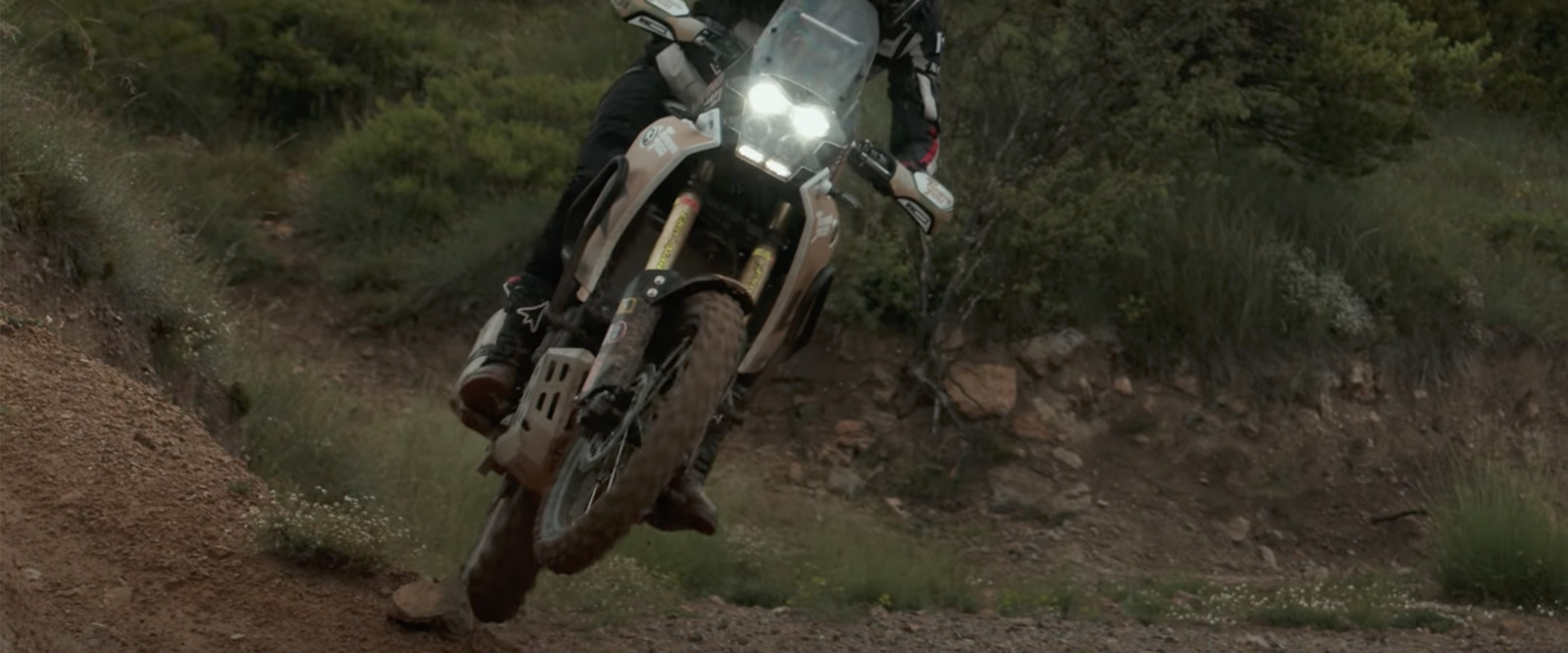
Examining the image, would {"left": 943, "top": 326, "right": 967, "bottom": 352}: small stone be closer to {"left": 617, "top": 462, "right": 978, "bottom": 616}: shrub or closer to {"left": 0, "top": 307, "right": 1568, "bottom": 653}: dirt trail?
{"left": 617, "top": 462, "right": 978, "bottom": 616}: shrub

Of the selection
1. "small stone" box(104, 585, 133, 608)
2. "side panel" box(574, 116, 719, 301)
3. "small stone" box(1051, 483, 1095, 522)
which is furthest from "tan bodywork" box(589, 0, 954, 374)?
"small stone" box(1051, 483, 1095, 522)

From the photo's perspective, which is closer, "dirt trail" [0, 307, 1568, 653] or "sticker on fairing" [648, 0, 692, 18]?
"dirt trail" [0, 307, 1568, 653]

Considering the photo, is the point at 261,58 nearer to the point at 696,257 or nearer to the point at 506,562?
the point at 506,562

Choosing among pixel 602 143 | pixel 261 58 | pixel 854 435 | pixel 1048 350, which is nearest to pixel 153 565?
pixel 602 143

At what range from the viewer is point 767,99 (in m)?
5.90

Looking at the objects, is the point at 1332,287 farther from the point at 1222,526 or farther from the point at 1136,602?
the point at 1136,602

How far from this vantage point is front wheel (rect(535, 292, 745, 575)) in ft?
17.0

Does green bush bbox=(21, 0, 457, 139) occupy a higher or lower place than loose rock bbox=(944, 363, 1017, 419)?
lower

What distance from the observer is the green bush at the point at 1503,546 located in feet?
32.1

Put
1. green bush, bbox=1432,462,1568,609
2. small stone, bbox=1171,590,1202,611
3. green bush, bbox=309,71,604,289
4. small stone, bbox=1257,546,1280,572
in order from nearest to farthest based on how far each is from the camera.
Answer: green bush, bbox=1432,462,1568,609, small stone, bbox=1171,590,1202,611, small stone, bbox=1257,546,1280,572, green bush, bbox=309,71,604,289

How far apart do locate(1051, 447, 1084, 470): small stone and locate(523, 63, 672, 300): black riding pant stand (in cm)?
664

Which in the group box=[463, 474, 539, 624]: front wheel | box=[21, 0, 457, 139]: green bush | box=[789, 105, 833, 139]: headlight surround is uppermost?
box=[789, 105, 833, 139]: headlight surround

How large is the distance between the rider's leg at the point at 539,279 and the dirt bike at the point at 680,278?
80 millimetres

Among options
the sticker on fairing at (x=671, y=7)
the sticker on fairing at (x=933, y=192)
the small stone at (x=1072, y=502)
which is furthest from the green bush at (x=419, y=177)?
the sticker on fairing at (x=933, y=192)
